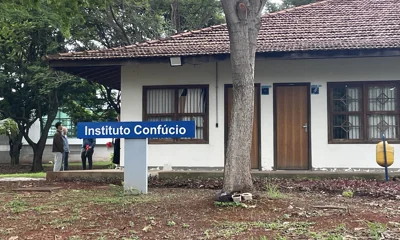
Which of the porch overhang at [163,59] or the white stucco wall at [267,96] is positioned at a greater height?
the porch overhang at [163,59]

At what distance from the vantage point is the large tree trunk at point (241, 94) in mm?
6570

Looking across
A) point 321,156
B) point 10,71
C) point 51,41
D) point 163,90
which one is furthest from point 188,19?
point 321,156

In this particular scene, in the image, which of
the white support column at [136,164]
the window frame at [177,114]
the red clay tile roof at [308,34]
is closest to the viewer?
the white support column at [136,164]

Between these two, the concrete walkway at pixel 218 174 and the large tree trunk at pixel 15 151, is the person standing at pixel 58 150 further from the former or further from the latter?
the large tree trunk at pixel 15 151

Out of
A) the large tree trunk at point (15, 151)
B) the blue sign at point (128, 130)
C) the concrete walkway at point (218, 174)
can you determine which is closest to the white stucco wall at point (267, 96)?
the concrete walkway at point (218, 174)

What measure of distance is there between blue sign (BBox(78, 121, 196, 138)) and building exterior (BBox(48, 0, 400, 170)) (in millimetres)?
3336

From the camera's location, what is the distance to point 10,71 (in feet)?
68.4

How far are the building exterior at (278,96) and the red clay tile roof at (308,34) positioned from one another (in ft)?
0.15

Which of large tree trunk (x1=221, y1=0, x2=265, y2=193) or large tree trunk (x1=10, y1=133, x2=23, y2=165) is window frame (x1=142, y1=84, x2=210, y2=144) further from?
large tree trunk (x1=10, y1=133, x2=23, y2=165)

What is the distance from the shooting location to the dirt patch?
16.9ft

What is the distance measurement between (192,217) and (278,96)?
630 cm

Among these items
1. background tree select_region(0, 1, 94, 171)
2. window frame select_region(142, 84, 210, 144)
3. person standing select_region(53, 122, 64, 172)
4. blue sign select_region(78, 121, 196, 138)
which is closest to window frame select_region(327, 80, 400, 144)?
window frame select_region(142, 84, 210, 144)

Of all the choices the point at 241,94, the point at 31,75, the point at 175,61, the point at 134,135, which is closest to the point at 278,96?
the point at 175,61

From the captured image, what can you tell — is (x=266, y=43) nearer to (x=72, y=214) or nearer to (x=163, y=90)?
(x=163, y=90)
